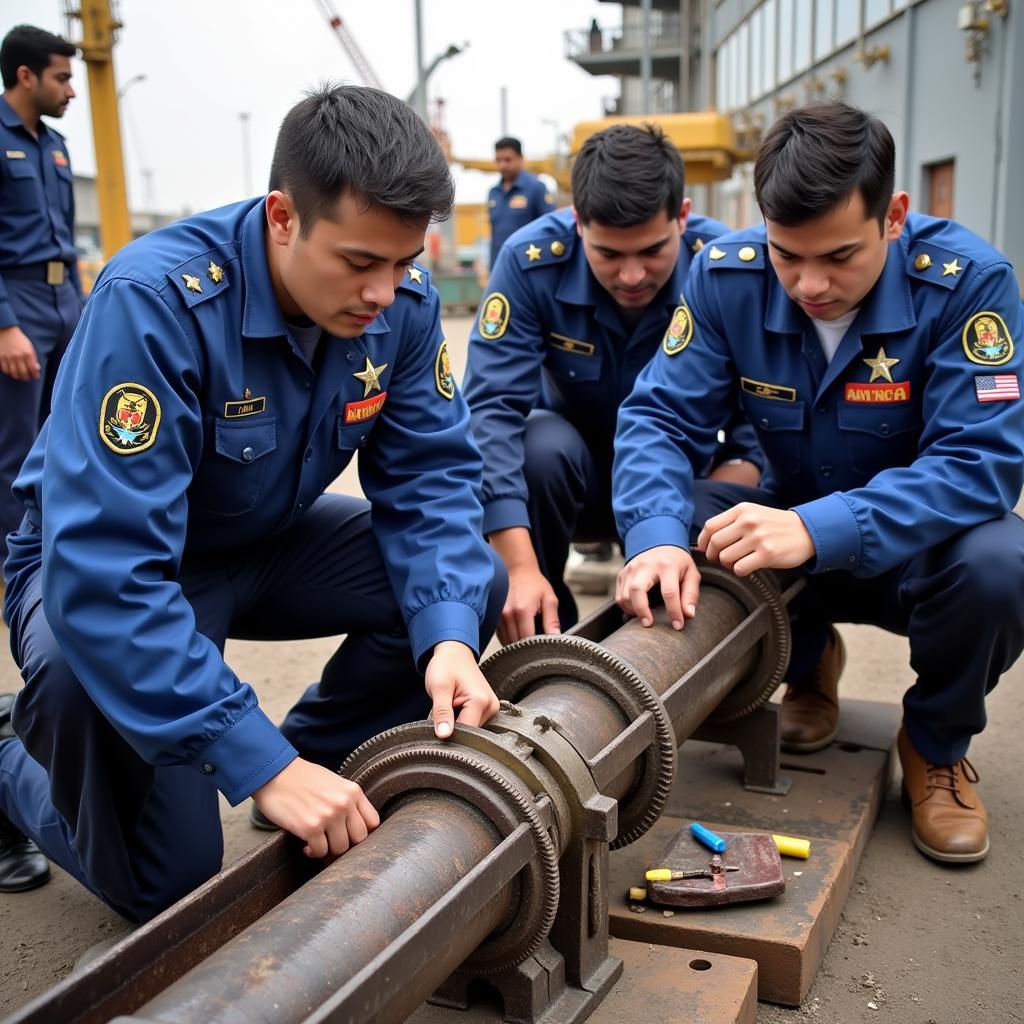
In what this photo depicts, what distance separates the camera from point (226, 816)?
2809mm

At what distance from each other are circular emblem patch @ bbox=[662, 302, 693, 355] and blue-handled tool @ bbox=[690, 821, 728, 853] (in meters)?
1.13

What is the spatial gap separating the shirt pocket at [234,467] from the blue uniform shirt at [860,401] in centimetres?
81

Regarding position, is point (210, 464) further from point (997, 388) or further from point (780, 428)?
point (997, 388)

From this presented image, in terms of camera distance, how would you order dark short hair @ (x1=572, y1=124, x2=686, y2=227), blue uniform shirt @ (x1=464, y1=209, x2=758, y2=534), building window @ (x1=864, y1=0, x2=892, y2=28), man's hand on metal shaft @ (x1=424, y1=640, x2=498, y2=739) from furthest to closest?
building window @ (x1=864, y1=0, x2=892, y2=28) < blue uniform shirt @ (x1=464, y1=209, x2=758, y2=534) < dark short hair @ (x1=572, y1=124, x2=686, y2=227) < man's hand on metal shaft @ (x1=424, y1=640, x2=498, y2=739)

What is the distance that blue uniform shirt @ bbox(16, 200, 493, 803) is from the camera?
166 cm

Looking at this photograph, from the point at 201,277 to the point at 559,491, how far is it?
4.86ft

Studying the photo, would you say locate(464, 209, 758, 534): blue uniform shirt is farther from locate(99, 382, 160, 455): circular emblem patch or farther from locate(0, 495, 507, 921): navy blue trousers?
locate(99, 382, 160, 455): circular emblem patch

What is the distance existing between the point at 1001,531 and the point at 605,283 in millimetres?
1316

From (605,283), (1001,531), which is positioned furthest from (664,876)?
(605,283)

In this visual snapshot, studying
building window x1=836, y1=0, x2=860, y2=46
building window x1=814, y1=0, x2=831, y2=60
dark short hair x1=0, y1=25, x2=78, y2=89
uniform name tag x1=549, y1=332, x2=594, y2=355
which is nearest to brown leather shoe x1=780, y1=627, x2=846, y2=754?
uniform name tag x1=549, y1=332, x2=594, y2=355

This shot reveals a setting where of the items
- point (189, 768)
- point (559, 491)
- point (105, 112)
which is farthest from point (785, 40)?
point (189, 768)

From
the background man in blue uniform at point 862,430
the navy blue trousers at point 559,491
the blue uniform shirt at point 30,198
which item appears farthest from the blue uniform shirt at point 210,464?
the blue uniform shirt at point 30,198

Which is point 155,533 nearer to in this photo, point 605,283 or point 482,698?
point 482,698

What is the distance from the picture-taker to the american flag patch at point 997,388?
2.39 meters
